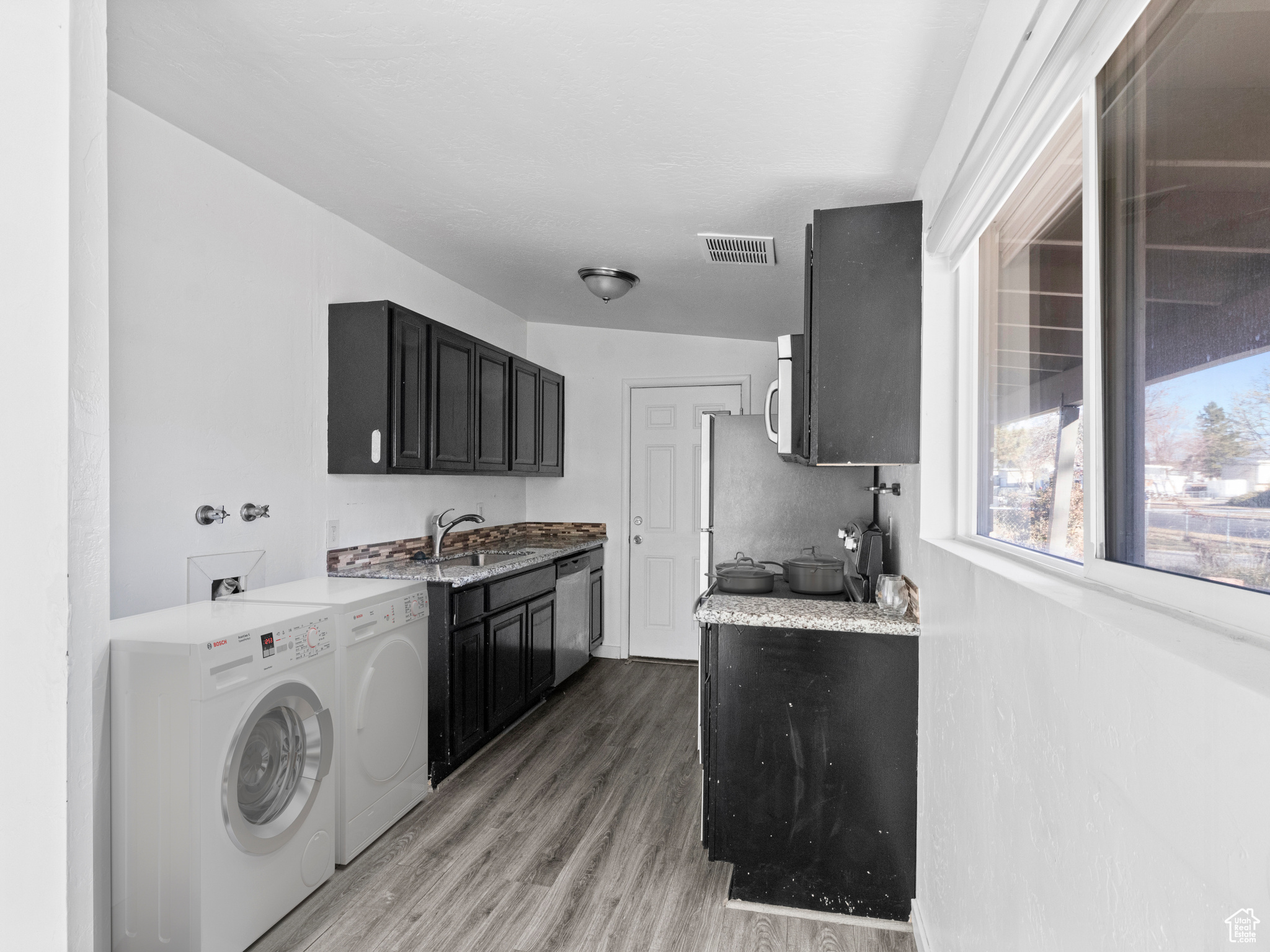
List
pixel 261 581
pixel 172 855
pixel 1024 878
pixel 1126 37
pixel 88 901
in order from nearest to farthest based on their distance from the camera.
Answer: pixel 1126 37, pixel 1024 878, pixel 88 901, pixel 172 855, pixel 261 581

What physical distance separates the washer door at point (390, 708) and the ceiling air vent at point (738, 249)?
6.85 feet

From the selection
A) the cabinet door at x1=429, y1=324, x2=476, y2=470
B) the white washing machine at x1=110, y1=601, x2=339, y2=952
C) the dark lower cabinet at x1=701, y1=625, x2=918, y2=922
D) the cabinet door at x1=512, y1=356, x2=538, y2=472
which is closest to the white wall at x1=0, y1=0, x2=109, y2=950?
the white washing machine at x1=110, y1=601, x2=339, y2=952

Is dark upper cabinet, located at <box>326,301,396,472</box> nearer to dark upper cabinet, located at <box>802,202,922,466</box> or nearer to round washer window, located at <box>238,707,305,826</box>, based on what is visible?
round washer window, located at <box>238,707,305,826</box>

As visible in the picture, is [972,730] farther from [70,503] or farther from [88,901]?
Answer: [70,503]

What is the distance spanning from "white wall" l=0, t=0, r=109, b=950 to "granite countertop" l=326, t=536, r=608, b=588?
4.81 ft

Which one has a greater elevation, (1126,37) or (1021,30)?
(1021,30)

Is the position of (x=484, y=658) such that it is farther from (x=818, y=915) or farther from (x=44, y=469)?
(x=44, y=469)

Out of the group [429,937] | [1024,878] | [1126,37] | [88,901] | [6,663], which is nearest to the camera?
[1126,37]

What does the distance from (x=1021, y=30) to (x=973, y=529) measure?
1209mm

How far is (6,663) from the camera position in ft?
4.84

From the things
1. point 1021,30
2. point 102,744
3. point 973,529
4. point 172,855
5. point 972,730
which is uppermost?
point 1021,30

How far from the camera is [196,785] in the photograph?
185 cm

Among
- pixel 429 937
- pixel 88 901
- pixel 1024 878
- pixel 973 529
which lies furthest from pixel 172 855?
pixel 973 529

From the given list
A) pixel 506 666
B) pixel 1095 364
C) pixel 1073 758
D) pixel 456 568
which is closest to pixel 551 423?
pixel 456 568
